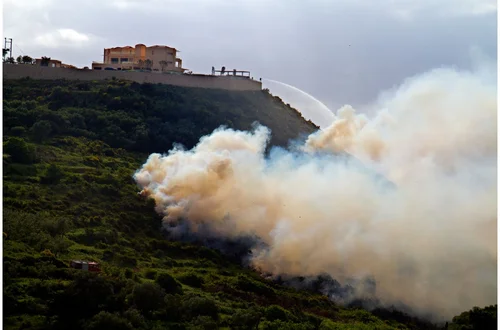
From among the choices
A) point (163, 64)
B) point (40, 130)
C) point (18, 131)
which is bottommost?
point (18, 131)

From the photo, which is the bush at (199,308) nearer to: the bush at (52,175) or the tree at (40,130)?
the bush at (52,175)

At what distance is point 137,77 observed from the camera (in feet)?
480

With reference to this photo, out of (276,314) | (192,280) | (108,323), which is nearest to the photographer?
(108,323)

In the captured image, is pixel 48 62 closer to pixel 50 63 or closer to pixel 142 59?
pixel 50 63

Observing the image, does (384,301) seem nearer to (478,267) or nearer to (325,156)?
(478,267)

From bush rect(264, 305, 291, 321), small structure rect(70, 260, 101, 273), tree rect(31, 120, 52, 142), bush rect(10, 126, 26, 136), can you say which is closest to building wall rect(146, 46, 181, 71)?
tree rect(31, 120, 52, 142)

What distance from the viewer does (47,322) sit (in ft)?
202

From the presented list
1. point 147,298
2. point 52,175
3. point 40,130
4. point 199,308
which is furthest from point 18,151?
point 199,308

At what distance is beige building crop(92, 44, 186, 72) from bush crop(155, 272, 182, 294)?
3291 inches

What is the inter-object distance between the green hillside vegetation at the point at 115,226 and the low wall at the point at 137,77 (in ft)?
6.43

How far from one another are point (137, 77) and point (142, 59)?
10515 mm

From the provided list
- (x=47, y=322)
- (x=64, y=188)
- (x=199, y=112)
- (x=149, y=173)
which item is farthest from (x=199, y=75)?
(x=47, y=322)

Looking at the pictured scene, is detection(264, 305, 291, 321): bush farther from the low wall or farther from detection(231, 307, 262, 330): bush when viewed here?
the low wall

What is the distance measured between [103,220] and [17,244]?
16289mm
